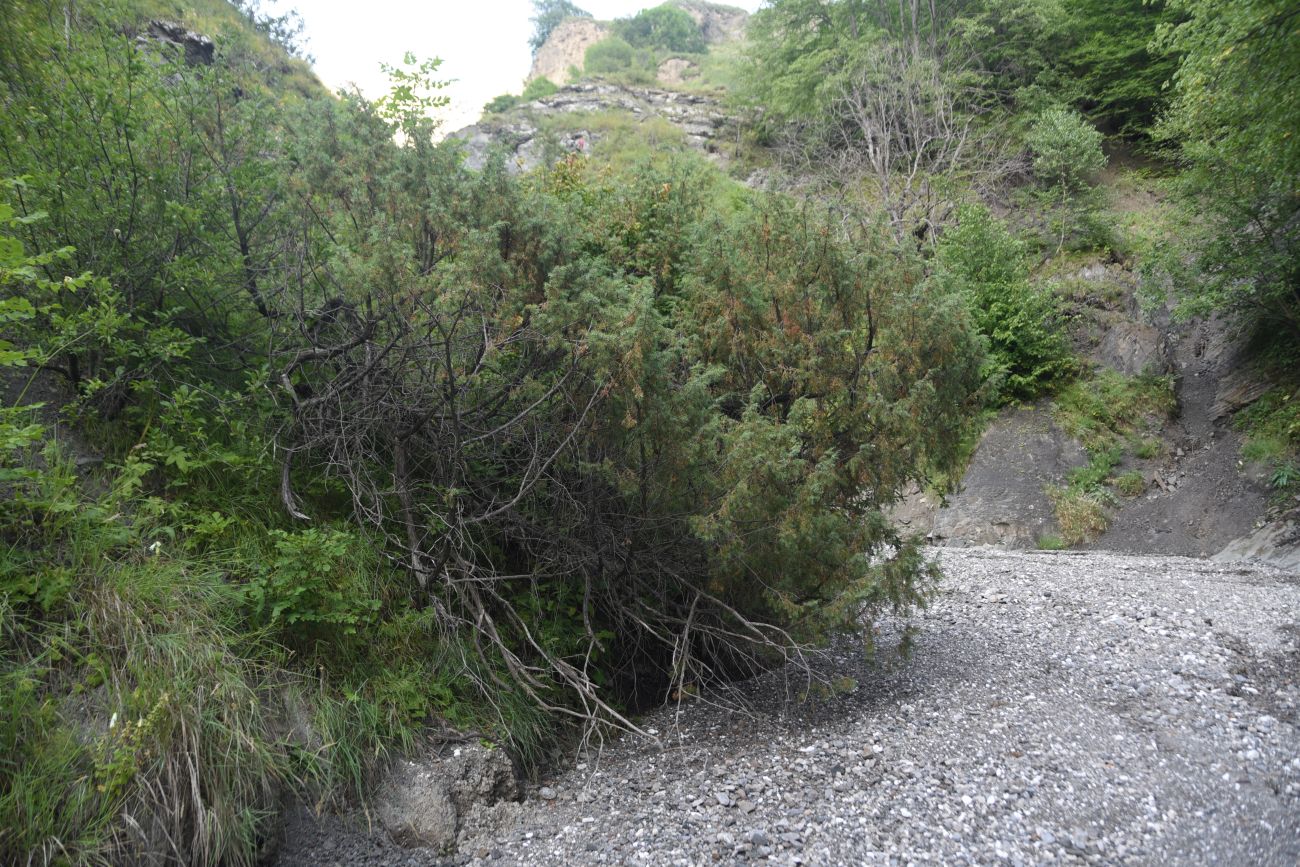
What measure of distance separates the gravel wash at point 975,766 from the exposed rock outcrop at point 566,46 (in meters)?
59.0

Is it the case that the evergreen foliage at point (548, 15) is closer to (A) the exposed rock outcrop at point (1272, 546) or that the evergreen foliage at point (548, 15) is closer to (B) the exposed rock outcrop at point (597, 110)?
(B) the exposed rock outcrop at point (597, 110)

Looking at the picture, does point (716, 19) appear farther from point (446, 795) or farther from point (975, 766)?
point (446, 795)

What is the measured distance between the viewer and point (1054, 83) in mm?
20484

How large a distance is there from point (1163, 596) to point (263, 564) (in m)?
7.84

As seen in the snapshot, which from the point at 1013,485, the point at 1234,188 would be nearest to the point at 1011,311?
the point at 1013,485

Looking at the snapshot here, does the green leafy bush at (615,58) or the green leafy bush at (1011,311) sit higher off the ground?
the green leafy bush at (615,58)

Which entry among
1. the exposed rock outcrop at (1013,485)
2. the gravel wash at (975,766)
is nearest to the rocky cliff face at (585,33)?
the exposed rock outcrop at (1013,485)

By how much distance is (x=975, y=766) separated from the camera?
4.04 meters

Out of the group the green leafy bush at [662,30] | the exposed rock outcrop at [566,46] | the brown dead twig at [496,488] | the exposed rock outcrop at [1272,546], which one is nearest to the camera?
the brown dead twig at [496,488]

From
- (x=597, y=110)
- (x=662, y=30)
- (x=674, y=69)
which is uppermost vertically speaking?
(x=662, y=30)

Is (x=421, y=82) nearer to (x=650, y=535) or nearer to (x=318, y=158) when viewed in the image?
(x=318, y=158)

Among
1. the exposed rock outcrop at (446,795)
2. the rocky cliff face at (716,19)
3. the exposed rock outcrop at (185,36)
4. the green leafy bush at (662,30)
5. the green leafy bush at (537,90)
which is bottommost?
the exposed rock outcrop at (446,795)

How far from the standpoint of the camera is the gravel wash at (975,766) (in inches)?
138

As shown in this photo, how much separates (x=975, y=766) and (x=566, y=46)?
64057 mm
